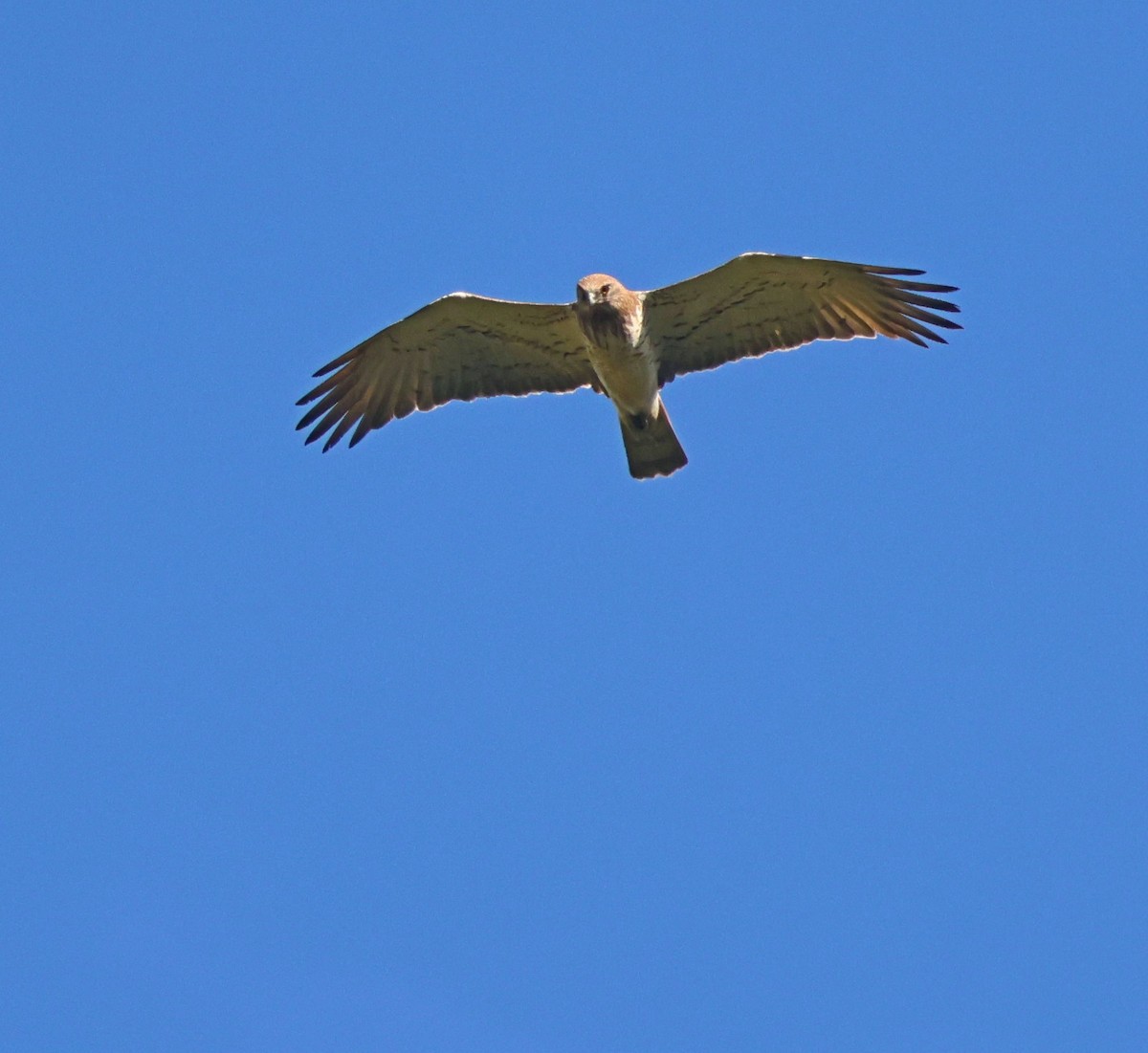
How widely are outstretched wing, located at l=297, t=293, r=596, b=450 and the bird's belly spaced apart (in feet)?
1.65

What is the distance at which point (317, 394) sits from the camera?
16.9 m

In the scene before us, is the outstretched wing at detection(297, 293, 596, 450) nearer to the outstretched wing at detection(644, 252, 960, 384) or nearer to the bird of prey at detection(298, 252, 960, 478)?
the bird of prey at detection(298, 252, 960, 478)

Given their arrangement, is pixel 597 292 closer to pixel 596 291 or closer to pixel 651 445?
pixel 596 291

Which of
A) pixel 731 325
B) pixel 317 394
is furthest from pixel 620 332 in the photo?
pixel 317 394

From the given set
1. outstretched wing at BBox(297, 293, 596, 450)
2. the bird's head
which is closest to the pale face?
the bird's head

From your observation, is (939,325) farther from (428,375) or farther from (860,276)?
(428,375)

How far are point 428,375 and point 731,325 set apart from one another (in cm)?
315

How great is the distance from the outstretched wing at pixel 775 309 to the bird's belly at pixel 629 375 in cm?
39

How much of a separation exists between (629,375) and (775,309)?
1667mm

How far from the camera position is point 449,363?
54.6ft

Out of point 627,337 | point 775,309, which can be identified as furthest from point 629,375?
point 775,309

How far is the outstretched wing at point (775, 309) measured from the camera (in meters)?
15.5

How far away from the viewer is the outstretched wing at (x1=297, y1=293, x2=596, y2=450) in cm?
1614

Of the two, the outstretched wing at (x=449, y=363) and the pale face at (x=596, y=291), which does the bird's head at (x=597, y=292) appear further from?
the outstretched wing at (x=449, y=363)
